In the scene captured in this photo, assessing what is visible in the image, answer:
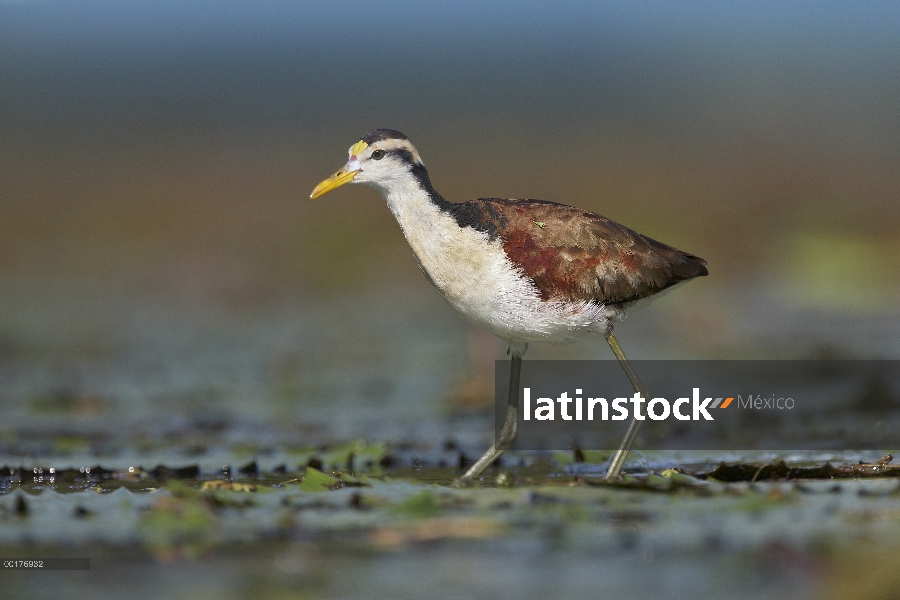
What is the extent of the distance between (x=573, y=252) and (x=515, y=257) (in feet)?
1.34

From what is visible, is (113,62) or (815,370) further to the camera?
(113,62)

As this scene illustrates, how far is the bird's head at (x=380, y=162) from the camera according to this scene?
7.91 metres

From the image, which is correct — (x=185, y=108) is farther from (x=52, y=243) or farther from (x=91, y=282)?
(x=91, y=282)

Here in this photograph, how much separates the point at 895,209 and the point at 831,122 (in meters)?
4.46

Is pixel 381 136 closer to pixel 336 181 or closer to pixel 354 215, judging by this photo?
pixel 336 181

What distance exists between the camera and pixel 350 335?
12.7m

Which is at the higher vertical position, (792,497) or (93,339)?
(93,339)

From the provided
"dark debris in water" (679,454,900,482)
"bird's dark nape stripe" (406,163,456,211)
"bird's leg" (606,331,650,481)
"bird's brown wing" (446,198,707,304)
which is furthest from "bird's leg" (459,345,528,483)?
"dark debris in water" (679,454,900,482)

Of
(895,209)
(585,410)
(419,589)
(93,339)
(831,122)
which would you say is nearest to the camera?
(419,589)

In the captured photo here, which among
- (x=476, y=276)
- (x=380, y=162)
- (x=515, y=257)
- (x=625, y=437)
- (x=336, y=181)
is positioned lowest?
(x=625, y=437)

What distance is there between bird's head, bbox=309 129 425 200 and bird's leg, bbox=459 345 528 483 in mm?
1352

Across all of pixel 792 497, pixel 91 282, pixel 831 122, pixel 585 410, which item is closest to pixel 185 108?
pixel 91 282

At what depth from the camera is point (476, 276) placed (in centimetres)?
766

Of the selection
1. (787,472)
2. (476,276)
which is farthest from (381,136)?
(787,472)
